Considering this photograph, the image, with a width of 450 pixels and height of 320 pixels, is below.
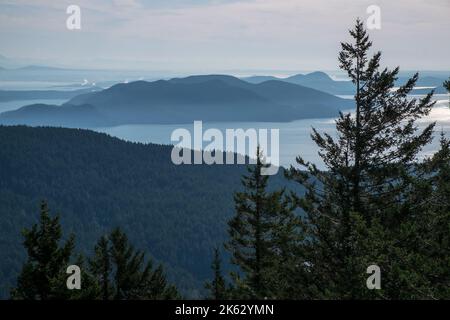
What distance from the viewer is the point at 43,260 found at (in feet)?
53.7

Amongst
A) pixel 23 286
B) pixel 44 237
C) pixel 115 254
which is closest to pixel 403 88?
pixel 44 237

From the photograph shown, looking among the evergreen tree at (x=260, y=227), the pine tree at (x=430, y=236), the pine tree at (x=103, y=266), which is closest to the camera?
the pine tree at (x=430, y=236)

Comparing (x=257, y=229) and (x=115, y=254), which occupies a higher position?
(x=257, y=229)

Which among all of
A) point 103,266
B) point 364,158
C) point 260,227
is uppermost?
point 364,158

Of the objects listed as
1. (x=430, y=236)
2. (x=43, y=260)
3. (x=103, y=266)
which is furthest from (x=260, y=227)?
(x=43, y=260)

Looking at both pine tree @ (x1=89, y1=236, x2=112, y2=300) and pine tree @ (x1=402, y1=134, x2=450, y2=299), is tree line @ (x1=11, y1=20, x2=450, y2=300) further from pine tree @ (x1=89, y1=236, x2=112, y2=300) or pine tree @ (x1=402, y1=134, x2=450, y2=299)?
pine tree @ (x1=89, y1=236, x2=112, y2=300)

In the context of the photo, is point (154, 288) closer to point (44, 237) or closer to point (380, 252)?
point (44, 237)

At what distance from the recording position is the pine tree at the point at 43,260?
1606cm

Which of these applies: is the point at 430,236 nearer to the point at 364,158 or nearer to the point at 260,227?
the point at 364,158

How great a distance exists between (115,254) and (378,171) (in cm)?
1519

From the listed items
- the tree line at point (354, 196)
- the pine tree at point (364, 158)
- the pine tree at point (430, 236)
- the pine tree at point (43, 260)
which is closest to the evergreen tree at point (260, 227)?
the tree line at point (354, 196)

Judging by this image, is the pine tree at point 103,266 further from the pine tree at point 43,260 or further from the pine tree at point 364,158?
the pine tree at point 364,158

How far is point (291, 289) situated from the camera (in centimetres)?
1766

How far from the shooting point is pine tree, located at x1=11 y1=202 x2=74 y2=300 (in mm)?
16062
